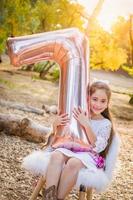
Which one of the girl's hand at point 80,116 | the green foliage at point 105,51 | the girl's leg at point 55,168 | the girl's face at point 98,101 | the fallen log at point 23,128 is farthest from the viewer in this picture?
the green foliage at point 105,51

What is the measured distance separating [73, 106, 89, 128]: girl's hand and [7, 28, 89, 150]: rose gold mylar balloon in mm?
26

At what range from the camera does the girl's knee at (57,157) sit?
8.95 ft

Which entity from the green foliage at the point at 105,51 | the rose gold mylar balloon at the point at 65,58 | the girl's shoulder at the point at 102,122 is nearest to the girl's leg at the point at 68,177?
the rose gold mylar balloon at the point at 65,58

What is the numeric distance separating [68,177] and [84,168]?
151mm

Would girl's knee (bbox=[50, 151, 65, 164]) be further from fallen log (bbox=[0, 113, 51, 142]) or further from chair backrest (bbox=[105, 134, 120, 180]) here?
fallen log (bbox=[0, 113, 51, 142])

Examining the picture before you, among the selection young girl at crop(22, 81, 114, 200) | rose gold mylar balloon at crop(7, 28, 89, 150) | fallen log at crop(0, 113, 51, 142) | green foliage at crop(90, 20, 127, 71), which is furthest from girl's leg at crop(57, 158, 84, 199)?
green foliage at crop(90, 20, 127, 71)

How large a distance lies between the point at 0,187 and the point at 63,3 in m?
13.6

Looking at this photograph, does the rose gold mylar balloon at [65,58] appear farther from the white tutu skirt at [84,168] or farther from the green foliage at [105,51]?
the green foliage at [105,51]

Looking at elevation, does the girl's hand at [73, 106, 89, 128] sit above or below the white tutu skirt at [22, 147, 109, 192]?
above

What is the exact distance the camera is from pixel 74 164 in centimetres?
271

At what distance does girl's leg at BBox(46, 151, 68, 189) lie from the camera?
2.65 meters

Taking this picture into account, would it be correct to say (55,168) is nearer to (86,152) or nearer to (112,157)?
(86,152)

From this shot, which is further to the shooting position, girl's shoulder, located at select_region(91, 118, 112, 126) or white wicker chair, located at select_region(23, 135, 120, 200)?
girl's shoulder, located at select_region(91, 118, 112, 126)

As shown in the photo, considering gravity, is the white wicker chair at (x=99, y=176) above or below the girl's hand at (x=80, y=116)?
below
